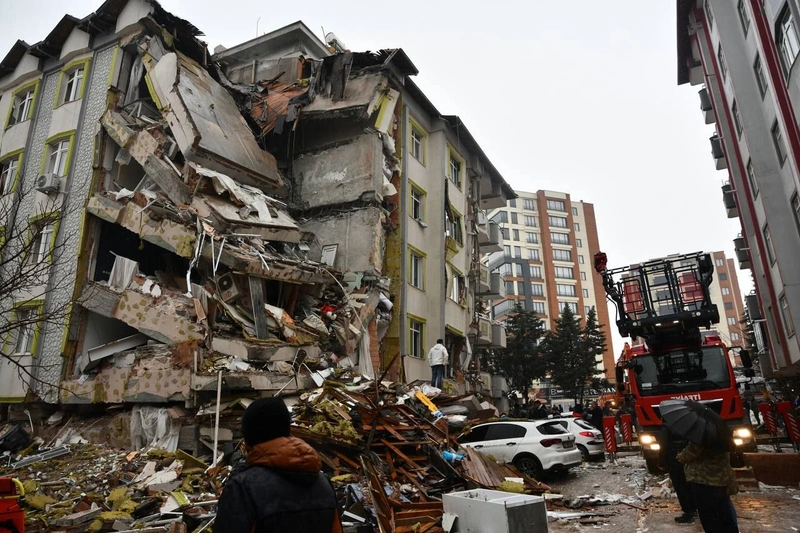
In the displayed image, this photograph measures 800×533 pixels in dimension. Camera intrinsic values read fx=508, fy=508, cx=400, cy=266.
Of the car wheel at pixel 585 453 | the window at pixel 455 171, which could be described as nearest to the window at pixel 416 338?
the car wheel at pixel 585 453

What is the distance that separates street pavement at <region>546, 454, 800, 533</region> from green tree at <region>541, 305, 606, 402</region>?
89.7ft

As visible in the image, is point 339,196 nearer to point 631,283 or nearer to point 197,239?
point 197,239

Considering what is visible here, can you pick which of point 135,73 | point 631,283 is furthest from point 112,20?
point 631,283

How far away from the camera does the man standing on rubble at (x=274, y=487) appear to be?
2.26 meters

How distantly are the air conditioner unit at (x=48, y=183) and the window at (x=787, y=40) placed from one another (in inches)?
807

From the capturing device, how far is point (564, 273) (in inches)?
2977

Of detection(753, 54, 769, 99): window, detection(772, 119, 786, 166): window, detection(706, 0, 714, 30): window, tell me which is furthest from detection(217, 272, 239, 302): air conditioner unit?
detection(706, 0, 714, 30): window

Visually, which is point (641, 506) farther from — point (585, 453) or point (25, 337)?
point (25, 337)

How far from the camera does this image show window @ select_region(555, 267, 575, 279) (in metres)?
75.4

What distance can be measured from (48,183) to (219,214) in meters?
6.87

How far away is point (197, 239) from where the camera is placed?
12328mm

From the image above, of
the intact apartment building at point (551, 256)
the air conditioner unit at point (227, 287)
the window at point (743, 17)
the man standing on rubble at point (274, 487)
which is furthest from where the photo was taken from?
the intact apartment building at point (551, 256)

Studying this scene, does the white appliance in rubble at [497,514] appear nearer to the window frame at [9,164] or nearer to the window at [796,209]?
the window at [796,209]

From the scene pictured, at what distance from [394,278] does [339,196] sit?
3.74m
